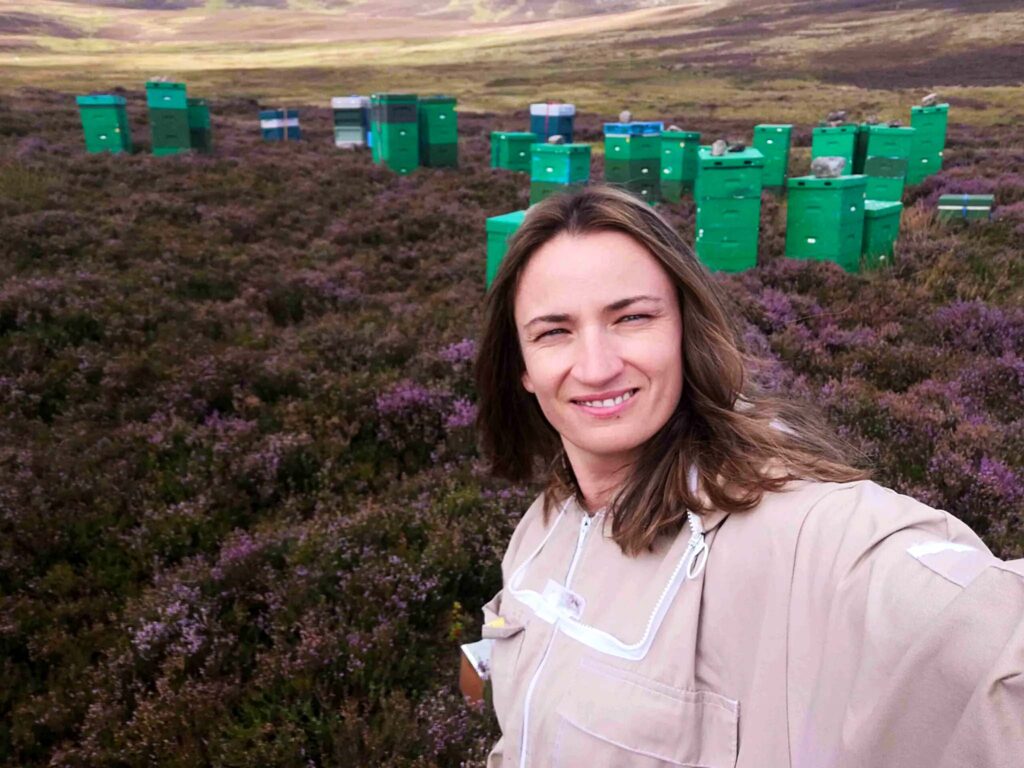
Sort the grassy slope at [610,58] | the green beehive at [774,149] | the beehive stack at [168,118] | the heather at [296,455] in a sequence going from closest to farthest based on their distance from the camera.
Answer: the heather at [296,455] → the green beehive at [774,149] → the beehive stack at [168,118] → the grassy slope at [610,58]

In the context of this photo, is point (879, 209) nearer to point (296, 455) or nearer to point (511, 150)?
point (296, 455)

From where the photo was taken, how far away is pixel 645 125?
41.2ft

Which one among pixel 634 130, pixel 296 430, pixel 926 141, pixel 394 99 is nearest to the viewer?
pixel 296 430

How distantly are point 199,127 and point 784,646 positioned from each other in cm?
1882

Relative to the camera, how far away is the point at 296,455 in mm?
5277

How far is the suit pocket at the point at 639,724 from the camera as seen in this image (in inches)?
50.4

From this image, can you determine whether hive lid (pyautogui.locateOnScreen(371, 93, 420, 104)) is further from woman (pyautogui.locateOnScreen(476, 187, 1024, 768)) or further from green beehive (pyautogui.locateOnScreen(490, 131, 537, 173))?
woman (pyautogui.locateOnScreen(476, 187, 1024, 768))

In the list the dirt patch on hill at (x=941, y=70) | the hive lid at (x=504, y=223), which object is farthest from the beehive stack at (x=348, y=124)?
the dirt patch on hill at (x=941, y=70)

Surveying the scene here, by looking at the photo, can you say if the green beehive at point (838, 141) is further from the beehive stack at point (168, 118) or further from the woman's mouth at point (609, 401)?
the beehive stack at point (168, 118)

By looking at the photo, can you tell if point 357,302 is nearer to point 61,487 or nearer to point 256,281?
point 256,281

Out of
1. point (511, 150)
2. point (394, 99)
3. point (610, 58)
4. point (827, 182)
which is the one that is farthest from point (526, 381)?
point (610, 58)

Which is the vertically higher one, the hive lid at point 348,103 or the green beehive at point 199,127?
the hive lid at point 348,103

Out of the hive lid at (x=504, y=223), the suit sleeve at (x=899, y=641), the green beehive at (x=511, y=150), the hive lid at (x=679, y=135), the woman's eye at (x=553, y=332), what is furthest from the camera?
the green beehive at (x=511, y=150)

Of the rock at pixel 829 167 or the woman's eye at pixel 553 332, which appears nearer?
the woman's eye at pixel 553 332
